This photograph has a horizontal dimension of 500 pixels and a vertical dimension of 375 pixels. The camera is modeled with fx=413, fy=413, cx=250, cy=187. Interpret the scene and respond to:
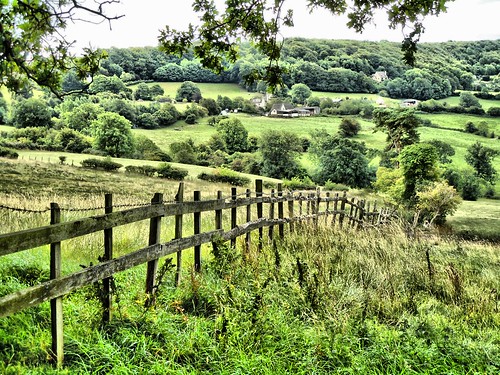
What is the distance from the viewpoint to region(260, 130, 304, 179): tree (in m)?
106

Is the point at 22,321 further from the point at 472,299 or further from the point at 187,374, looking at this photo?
the point at 472,299

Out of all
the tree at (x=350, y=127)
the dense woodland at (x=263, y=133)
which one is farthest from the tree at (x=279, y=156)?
the tree at (x=350, y=127)

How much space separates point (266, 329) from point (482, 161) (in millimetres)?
113477

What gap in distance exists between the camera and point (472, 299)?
6070mm

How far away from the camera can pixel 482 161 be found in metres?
102

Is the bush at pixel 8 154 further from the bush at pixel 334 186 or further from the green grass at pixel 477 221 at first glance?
the bush at pixel 334 186

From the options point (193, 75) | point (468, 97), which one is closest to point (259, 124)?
point (193, 75)

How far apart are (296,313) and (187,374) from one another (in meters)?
1.92

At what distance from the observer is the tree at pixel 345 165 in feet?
321

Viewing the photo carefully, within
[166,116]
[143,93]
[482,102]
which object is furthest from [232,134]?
[482,102]

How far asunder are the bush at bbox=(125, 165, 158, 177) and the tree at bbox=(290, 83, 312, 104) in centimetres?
13424

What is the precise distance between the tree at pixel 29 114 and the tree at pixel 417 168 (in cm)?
8974

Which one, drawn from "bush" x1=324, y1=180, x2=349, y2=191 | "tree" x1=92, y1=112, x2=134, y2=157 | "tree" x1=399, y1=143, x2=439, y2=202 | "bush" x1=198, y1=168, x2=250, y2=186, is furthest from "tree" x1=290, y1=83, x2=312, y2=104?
"bush" x1=198, y1=168, x2=250, y2=186

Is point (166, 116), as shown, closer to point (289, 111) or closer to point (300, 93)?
point (289, 111)
